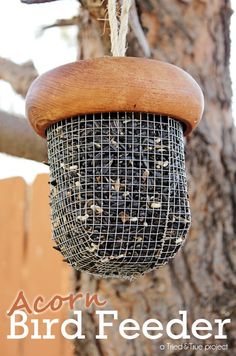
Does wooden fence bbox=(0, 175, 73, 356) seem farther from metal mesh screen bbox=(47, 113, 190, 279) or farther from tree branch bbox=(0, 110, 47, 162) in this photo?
metal mesh screen bbox=(47, 113, 190, 279)

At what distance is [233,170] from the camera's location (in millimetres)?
1500

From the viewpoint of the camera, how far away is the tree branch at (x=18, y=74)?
165 cm

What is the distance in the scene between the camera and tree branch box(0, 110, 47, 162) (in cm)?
156

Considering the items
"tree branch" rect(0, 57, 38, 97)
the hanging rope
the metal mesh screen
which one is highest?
"tree branch" rect(0, 57, 38, 97)

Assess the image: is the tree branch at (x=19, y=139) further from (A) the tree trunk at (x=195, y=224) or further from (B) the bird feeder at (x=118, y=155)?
(B) the bird feeder at (x=118, y=155)

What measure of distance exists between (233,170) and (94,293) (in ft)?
1.15

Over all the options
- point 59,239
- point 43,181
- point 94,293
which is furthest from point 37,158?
point 43,181

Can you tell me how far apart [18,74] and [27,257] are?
1.44 metres

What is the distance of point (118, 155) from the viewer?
0.90 metres

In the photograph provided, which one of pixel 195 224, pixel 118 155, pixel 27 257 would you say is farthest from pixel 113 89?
pixel 27 257

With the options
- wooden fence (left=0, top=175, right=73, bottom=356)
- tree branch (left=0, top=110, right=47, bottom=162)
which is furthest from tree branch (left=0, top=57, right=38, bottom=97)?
wooden fence (left=0, top=175, right=73, bottom=356)

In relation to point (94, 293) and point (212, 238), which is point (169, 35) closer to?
point (212, 238)

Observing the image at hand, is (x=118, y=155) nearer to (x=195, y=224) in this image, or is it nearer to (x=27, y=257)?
(x=195, y=224)

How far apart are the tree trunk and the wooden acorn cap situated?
0.56m
